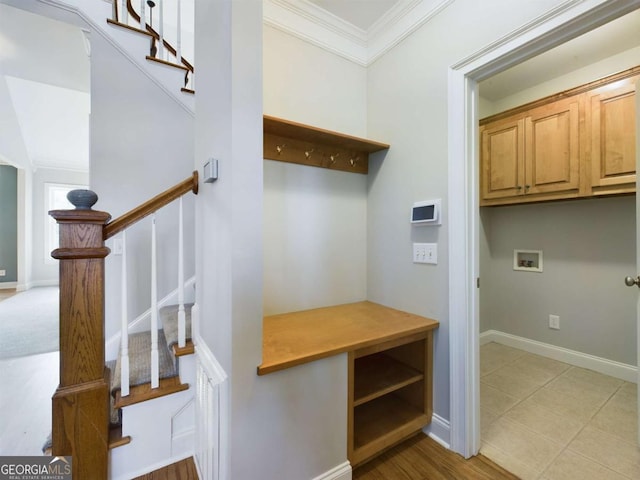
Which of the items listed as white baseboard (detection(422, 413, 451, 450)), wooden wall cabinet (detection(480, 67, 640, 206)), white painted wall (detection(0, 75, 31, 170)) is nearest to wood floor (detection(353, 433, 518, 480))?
white baseboard (detection(422, 413, 451, 450))

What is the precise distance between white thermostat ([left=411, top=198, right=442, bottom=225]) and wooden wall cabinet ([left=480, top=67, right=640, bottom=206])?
1.48m

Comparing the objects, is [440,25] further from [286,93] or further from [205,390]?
[205,390]

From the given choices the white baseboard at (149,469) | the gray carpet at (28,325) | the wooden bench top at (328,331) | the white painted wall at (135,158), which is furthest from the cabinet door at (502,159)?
the gray carpet at (28,325)

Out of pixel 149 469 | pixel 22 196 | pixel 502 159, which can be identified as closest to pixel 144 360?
pixel 149 469

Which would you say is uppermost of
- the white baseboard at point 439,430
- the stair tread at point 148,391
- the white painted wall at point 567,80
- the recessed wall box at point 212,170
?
the white painted wall at point 567,80

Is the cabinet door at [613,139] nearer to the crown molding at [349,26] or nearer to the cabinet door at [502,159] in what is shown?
the cabinet door at [502,159]

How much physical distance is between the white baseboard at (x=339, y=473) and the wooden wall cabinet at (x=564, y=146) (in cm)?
252

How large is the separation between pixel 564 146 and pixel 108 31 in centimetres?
364

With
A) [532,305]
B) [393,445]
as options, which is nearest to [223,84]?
[393,445]

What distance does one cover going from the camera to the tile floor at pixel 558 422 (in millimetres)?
Result: 1351

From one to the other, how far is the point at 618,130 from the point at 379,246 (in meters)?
1.93

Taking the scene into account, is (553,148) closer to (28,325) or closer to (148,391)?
(148,391)

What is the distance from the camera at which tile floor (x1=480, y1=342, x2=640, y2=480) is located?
1351 mm

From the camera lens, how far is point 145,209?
1.27 metres
